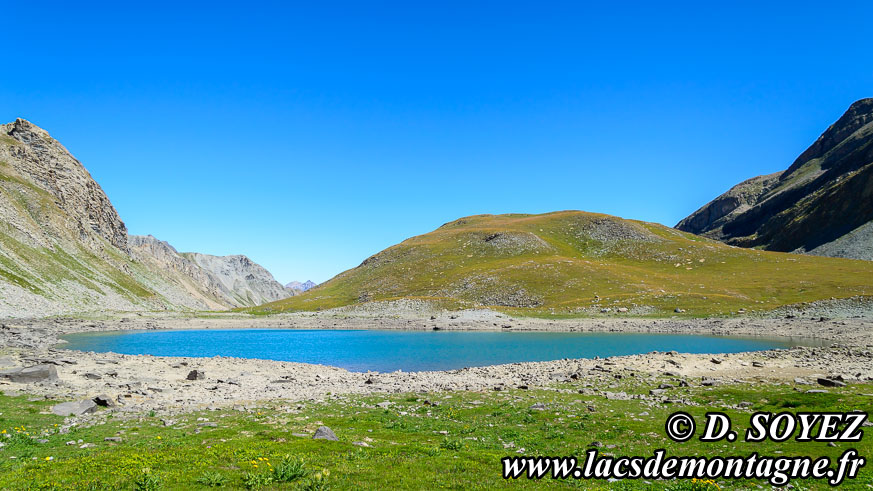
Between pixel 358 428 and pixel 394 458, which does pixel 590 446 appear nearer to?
pixel 394 458

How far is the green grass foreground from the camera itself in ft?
42.0

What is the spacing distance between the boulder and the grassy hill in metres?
99.6

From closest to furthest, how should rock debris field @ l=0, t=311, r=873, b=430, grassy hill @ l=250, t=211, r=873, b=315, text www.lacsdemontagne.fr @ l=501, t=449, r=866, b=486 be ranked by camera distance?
1. text www.lacsdemontagne.fr @ l=501, t=449, r=866, b=486
2. rock debris field @ l=0, t=311, r=873, b=430
3. grassy hill @ l=250, t=211, r=873, b=315

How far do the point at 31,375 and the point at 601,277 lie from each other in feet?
436

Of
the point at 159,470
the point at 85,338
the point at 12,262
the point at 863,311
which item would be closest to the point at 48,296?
the point at 12,262

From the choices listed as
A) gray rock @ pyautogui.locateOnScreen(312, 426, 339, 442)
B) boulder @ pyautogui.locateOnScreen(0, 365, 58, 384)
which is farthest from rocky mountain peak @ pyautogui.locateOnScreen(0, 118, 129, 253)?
gray rock @ pyautogui.locateOnScreen(312, 426, 339, 442)

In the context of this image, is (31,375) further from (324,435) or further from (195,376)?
(324,435)

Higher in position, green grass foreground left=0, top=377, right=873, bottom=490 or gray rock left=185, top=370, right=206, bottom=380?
green grass foreground left=0, top=377, right=873, bottom=490

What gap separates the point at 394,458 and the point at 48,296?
146 metres

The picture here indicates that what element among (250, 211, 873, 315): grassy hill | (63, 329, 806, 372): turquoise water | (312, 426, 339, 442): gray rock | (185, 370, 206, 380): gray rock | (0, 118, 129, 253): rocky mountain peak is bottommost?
(63, 329, 806, 372): turquoise water

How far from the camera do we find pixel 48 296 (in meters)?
118

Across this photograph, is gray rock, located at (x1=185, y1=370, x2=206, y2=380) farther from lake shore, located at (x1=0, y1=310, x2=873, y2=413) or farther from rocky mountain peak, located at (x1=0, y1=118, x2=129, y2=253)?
rocky mountain peak, located at (x1=0, y1=118, x2=129, y2=253)

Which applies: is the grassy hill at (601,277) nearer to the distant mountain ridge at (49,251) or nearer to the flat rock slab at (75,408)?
the distant mountain ridge at (49,251)

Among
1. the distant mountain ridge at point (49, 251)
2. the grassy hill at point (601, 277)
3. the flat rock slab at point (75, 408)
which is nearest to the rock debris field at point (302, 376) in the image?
the flat rock slab at point (75, 408)
